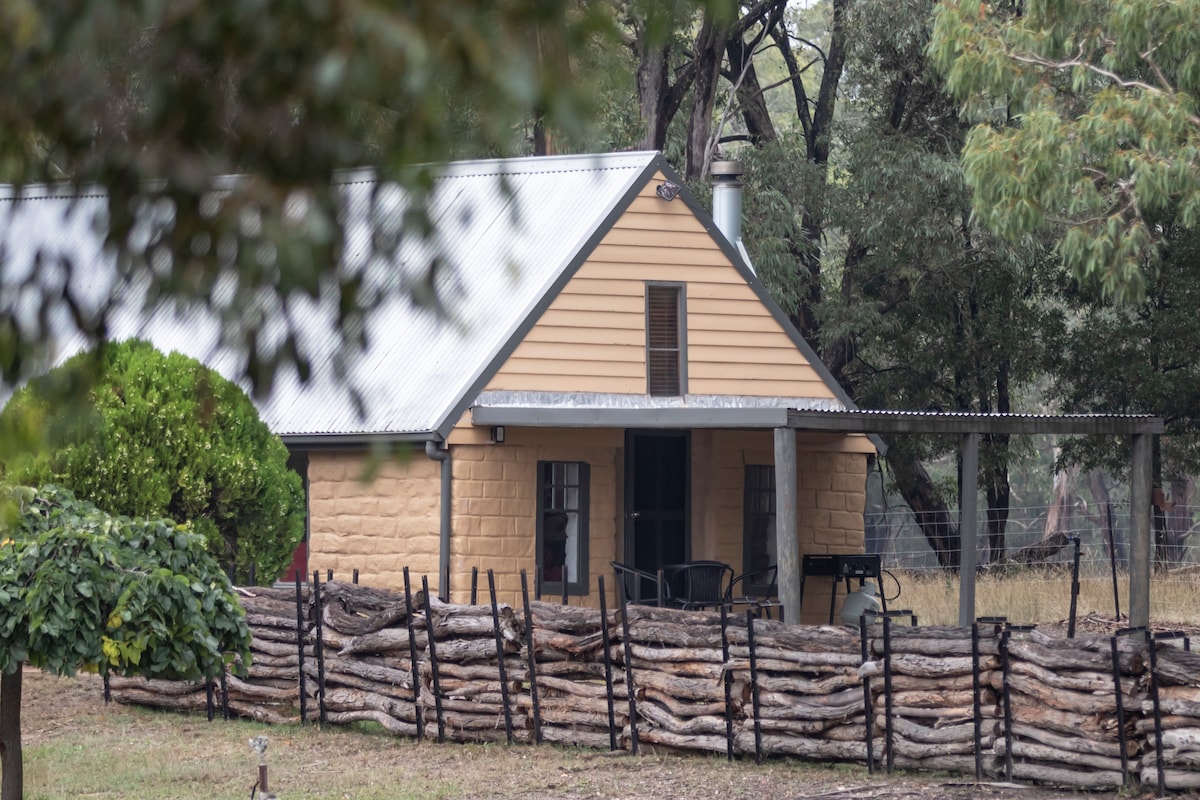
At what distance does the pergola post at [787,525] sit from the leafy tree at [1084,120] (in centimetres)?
615

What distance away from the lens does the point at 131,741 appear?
1320cm

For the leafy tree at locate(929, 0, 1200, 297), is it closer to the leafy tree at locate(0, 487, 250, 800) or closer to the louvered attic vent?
the louvered attic vent

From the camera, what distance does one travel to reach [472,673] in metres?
12.8

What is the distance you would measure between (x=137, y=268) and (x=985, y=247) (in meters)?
25.6

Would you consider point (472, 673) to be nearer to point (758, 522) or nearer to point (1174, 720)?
point (1174, 720)

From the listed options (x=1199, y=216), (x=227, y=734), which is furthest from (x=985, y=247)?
(x=227, y=734)

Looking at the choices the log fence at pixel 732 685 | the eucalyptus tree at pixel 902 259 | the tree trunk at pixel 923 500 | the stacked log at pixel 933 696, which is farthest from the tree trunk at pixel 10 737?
the tree trunk at pixel 923 500

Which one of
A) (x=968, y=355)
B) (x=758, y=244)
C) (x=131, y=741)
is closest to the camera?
(x=131, y=741)

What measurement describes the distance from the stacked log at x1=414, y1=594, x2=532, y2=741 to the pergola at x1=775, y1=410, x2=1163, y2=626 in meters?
3.48

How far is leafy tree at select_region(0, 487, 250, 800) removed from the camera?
1001cm

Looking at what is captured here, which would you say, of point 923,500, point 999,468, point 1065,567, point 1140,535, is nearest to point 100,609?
point 1140,535

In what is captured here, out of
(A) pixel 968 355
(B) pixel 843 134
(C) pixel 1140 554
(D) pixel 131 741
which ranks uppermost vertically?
(B) pixel 843 134

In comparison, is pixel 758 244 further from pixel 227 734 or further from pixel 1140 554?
pixel 227 734

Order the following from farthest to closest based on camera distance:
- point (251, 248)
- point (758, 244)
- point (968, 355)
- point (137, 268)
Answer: point (968, 355) → point (758, 244) → point (137, 268) → point (251, 248)
